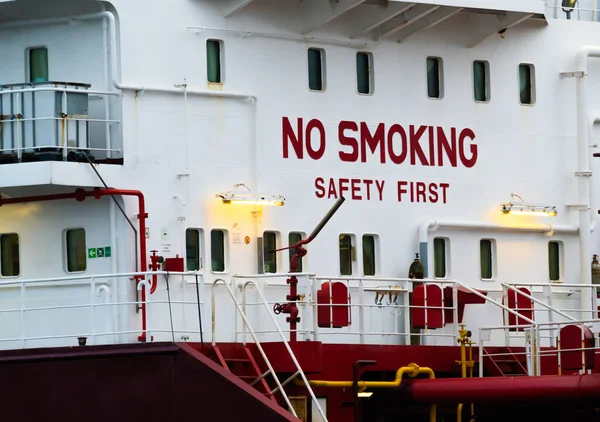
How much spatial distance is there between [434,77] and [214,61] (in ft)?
13.5

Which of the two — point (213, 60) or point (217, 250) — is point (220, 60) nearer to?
point (213, 60)

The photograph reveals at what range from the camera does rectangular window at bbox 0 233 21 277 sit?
22.3 m

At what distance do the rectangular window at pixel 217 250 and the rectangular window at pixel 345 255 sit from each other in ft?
6.99

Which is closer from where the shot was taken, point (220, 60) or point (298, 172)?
point (220, 60)

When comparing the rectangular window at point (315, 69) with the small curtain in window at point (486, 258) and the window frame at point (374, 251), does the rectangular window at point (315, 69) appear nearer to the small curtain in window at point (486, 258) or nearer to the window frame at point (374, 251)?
the window frame at point (374, 251)

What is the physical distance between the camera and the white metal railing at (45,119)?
70.7 feet

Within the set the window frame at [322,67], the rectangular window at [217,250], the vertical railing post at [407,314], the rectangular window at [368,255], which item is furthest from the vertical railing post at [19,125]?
the vertical railing post at [407,314]

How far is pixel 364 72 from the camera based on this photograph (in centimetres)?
2447

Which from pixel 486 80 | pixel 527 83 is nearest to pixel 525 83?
pixel 527 83

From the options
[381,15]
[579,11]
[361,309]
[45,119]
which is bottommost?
[361,309]

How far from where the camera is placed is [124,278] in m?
21.7

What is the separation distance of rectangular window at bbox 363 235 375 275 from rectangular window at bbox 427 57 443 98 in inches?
108

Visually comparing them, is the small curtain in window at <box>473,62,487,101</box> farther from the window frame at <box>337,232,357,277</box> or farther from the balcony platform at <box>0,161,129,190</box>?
the balcony platform at <box>0,161,129,190</box>

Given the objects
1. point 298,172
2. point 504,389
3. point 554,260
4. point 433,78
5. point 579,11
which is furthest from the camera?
point 579,11
